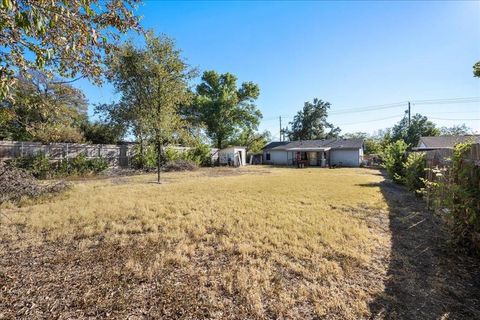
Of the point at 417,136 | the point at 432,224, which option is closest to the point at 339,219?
the point at 432,224

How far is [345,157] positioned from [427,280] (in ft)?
91.2

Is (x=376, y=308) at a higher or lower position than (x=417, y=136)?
lower

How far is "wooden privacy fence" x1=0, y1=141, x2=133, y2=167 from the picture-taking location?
1255 centimetres

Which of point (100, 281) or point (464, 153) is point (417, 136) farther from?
point (100, 281)

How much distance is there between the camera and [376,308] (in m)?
2.72

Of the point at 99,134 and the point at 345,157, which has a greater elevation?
the point at 99,134

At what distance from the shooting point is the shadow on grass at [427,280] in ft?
8.87

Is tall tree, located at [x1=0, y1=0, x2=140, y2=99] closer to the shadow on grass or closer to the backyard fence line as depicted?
the shadow on grass

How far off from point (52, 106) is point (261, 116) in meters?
33.0

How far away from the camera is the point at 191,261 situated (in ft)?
12.5

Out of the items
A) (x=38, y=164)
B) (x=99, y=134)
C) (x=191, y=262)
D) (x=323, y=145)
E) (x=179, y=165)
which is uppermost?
(x=99, y=134)

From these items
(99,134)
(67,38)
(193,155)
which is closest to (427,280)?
(67,38)

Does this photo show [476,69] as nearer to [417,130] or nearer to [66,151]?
[66,151]

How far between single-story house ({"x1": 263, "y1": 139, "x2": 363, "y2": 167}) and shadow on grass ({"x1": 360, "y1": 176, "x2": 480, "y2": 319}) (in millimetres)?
24412
